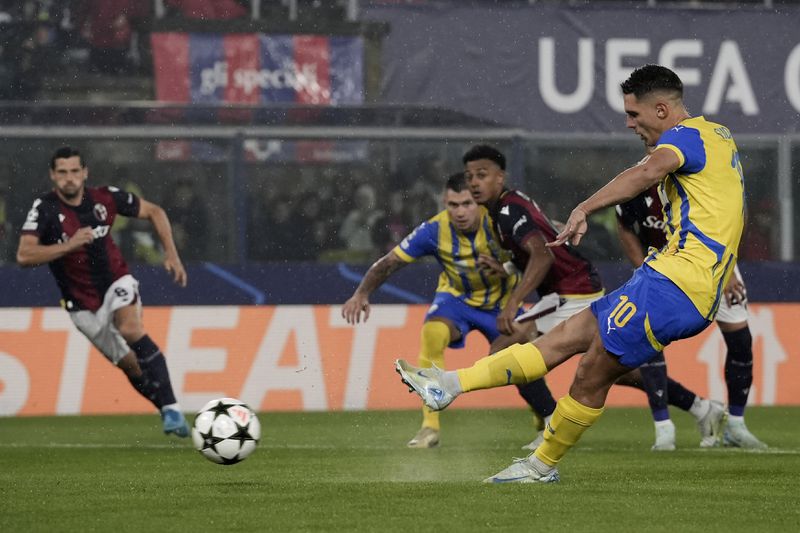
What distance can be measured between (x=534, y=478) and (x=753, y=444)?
3.18 meters

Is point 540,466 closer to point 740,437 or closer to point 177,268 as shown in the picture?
point 740,437

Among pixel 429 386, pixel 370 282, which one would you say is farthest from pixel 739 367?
pixel 429 386

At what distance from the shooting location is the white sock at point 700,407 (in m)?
10.2

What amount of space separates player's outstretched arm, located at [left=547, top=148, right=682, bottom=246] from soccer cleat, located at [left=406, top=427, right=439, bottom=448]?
3.77 meters

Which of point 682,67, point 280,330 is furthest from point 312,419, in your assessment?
point 682,67

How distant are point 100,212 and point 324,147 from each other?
16.0 ft

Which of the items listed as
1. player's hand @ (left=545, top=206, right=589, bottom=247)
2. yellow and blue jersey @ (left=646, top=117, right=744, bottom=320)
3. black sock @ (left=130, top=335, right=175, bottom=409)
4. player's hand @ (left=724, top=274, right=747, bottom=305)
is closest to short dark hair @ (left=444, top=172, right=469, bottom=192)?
player's hand @ (left=724, top=274, right=747, bottom=305)

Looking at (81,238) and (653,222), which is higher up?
(653,222)

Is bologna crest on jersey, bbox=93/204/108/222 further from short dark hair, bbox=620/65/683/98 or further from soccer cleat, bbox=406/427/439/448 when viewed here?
short dark hair, bbox=620/65/683/98

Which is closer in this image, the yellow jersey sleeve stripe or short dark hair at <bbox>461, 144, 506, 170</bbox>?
the yellow jersey sleeve stripe

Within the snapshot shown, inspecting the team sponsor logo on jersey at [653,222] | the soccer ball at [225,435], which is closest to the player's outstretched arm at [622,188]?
the soccer ball at [225,435]

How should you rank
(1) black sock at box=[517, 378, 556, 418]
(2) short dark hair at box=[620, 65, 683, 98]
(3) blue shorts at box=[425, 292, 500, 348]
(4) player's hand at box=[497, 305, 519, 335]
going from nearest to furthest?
(2) short dark hair at box=[620, 65, 683, 98] → (4) player's hand at box=[497, 305, 519, 335] → (1) black sock at box=[517, 378, 556, 418] → (3) blue shorts at box=[425, 292, 500, 348]

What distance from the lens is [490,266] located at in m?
10.6

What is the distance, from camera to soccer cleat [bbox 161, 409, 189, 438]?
35.1ft
